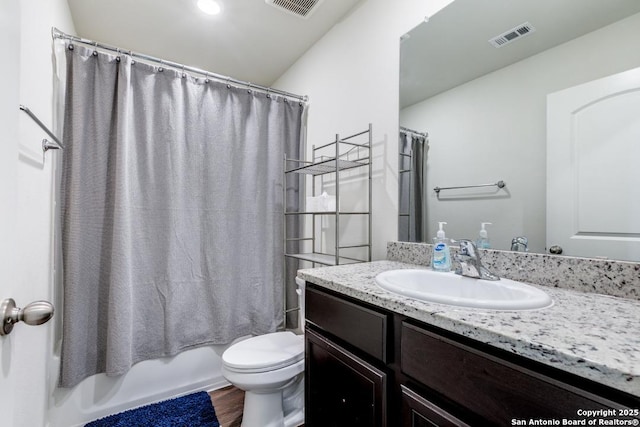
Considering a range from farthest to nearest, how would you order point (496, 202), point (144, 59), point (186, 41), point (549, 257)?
point (186, 41) < point (144, 59) < point (496, 202) < point (549, 257)

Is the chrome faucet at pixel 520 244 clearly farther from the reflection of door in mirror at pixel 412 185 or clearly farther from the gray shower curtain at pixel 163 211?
the gray shower curtain at pixel 163 211

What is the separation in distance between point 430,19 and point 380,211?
95 cm

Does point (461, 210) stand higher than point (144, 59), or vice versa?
point (144, 59)

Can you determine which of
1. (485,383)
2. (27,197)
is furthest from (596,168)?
(27,197)

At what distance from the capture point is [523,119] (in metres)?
1.04

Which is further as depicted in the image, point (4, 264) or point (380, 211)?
point (380, 211)

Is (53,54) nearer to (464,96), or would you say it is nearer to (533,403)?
(464,96)

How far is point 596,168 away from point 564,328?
23.8 inches

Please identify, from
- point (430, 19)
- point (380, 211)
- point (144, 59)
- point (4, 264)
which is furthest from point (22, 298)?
point (430, 19)

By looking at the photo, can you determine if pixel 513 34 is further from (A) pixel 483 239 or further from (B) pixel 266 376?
(B) pixel 266 376

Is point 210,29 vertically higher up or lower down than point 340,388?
higher up

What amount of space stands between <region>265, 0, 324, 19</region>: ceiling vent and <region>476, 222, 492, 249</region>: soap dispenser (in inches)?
61.7

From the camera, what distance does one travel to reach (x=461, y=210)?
122cm

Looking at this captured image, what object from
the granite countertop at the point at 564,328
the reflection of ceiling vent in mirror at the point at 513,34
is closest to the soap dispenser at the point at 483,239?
the granite countertop at the point at 564,328
